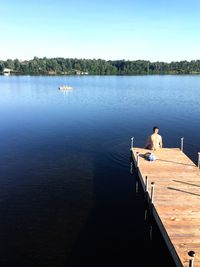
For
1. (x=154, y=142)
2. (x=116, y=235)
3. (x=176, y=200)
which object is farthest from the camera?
(x=154, y=142)

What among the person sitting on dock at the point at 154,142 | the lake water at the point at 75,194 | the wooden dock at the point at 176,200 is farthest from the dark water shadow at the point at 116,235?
the person sitting on dock at the point at 154,142

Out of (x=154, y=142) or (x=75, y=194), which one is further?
(x=154, y=142)

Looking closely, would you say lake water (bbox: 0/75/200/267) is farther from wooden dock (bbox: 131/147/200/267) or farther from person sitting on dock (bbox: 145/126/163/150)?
person sitting on dock (bbox: 145/126/163/150)

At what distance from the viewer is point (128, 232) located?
1708 cm

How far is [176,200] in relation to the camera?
17.2 meters

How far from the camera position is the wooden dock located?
1293 cm

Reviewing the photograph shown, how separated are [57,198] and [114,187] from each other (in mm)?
4472

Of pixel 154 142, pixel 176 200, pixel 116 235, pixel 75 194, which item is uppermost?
pixel 154 142

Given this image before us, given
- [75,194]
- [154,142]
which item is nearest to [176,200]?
[75,194]

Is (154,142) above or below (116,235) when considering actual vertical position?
above

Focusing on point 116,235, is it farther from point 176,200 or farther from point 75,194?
point 75,194

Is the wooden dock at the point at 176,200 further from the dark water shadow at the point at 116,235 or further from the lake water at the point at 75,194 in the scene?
the lake water at the point at 75,194

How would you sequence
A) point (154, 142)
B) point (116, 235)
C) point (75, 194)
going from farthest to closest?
point (154, 142) < point (75, 194) < point (116, 235)

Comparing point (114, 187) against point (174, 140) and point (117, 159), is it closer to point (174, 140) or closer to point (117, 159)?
point (117, 159)
